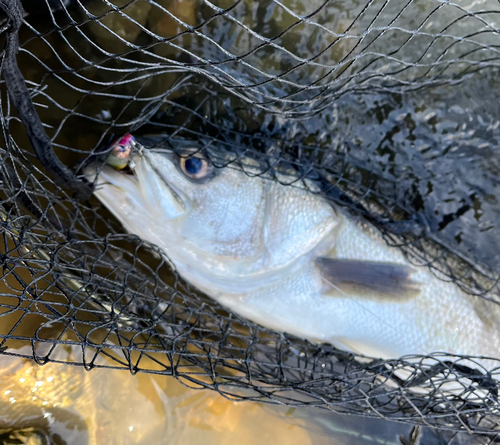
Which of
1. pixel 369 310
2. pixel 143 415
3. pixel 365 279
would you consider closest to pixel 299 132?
pixel 365 279

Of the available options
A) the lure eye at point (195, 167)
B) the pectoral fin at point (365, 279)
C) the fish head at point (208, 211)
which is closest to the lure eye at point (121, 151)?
the fish head at point (208, 211)

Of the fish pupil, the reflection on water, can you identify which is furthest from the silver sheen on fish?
the reflection on water

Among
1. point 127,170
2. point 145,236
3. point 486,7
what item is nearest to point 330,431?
point 145,236

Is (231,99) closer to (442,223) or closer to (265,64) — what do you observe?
(265,64)

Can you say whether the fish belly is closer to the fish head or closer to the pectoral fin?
the pectoral fin

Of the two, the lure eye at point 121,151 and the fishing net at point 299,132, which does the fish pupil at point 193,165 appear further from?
the lure eye at point 121,151

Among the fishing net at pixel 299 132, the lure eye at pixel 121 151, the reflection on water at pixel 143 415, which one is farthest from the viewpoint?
the reflection on water at pixel 143 415

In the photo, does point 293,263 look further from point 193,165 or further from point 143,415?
point 143,415
